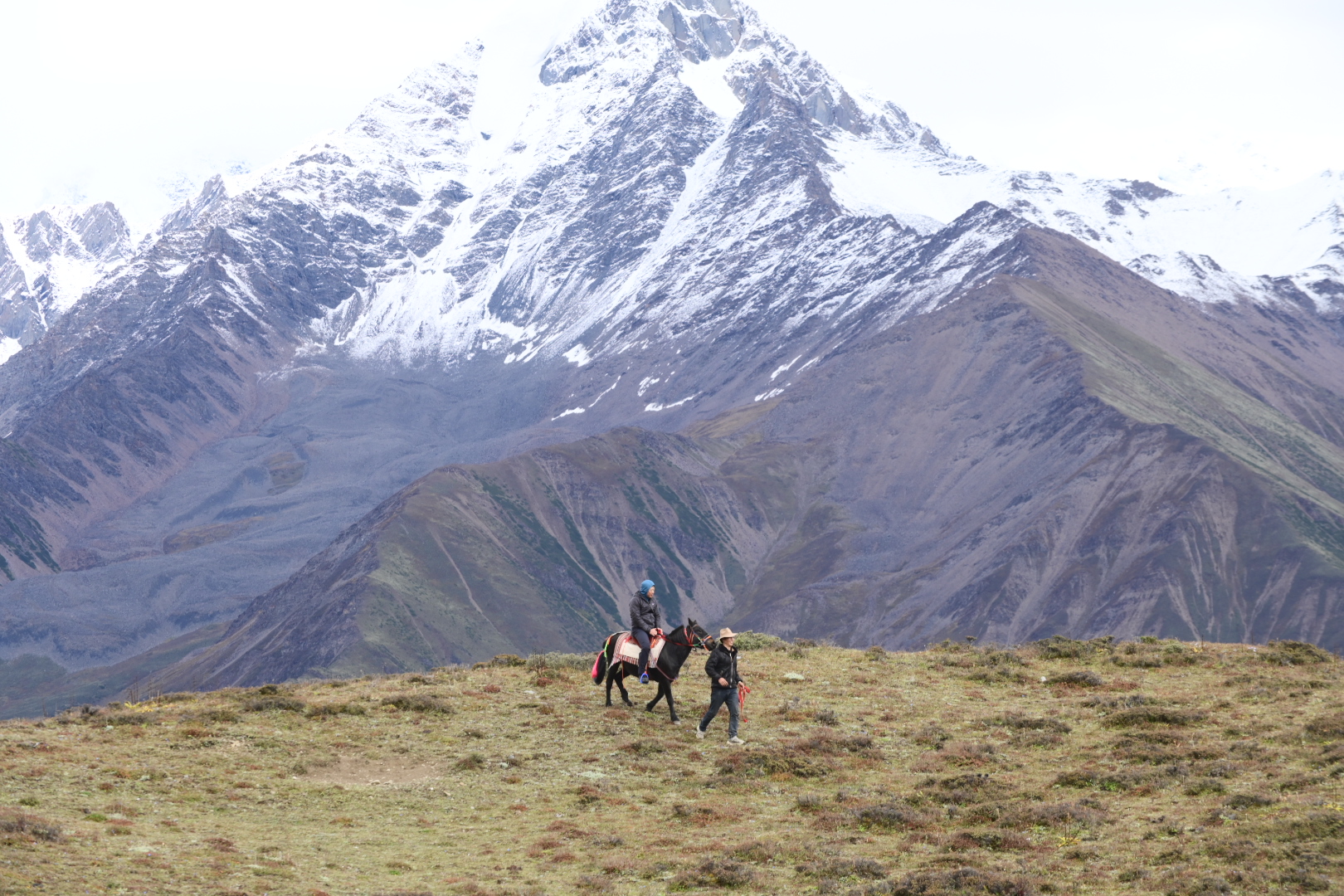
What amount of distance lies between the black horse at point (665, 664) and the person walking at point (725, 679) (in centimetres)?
55

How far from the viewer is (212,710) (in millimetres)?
36312

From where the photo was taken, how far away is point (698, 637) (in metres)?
34.7

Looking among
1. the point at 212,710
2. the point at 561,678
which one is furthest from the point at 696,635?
the point at 212,710

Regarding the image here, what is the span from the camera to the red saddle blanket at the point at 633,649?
35.3 m

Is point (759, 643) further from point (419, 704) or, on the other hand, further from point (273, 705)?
point (273, 705)

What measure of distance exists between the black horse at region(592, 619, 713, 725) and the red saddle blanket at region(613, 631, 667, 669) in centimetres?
13

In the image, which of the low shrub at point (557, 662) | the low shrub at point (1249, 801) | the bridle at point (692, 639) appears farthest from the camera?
the low shrub at point (557, 662)

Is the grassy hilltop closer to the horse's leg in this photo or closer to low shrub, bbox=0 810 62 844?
low shrub, bbox=0 810 62 844

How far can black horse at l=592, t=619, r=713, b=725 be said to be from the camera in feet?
113

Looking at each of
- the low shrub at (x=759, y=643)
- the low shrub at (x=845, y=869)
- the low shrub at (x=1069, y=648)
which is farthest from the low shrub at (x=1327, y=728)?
the low shrub at (x=759, y=643)

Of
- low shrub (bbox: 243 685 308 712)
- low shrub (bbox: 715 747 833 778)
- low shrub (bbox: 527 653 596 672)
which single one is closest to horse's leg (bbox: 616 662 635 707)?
low shrub (bbox: 715 747 833 778)

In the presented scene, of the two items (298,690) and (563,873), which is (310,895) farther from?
(298,690)

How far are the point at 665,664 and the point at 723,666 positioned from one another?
2.26 meters

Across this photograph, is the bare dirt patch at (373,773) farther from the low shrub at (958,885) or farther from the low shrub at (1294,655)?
the low shrub at (1294,655)
